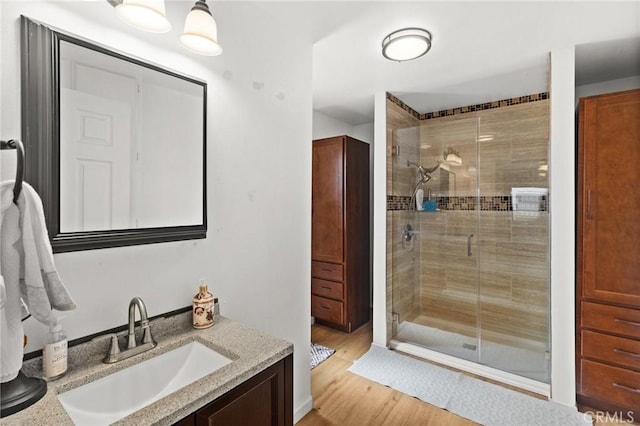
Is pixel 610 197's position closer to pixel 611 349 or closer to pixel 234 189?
pixel 611 349

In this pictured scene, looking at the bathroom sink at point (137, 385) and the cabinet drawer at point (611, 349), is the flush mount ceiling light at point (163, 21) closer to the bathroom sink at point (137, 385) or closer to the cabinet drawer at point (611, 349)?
the bathroom sink at point (137, 385)

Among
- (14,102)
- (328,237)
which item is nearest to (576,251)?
(328,237)

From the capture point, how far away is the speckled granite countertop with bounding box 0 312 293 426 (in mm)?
748

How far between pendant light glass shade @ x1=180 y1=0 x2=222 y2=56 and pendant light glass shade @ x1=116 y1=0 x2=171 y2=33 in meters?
0.08

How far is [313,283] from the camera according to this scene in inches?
131

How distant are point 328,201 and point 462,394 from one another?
2.02m

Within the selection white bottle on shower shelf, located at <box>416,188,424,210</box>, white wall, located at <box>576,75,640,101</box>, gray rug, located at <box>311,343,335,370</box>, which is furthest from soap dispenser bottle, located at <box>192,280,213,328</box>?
white wall, located at <box>576,75,640,101</box>

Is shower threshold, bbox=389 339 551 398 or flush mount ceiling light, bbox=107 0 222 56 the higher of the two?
flush mount ceiling light, bbox=107 0 222 56

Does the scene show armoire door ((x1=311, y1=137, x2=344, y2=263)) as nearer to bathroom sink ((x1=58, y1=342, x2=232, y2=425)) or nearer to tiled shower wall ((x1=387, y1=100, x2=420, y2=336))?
tiled shower wall ((x1=387, y1=100, x2=420, y2=336))

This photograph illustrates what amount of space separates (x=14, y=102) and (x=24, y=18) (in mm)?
262

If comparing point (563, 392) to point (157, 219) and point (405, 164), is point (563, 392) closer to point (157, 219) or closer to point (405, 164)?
point (405, 164)

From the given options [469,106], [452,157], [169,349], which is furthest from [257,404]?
[469,106]

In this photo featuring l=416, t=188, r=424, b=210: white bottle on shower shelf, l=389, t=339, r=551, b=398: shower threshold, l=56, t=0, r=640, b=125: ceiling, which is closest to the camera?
l=56, t=0, r=640, b=125: ceiling

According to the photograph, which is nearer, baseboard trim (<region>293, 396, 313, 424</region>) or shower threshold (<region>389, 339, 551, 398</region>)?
baseboard trim (<region>293, 396, 313, 424</region>)
